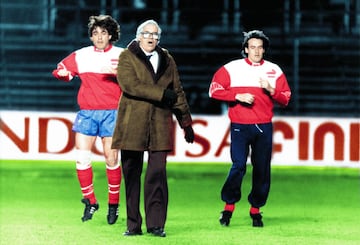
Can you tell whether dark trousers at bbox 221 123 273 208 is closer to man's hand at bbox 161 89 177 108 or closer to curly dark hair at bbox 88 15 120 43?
man's hand at bbox 161 89 177 108

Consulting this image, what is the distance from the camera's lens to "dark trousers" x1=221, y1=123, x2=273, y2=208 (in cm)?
903

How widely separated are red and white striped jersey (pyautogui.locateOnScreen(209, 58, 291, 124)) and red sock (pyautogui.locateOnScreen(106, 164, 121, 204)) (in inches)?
41.6

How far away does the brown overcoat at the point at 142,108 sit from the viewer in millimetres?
8203

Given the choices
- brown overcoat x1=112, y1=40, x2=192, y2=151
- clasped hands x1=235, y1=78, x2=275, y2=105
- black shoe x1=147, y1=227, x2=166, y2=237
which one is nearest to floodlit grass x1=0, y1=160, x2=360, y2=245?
→ black shoe x1=147, y1=227, x2=166, y2=237

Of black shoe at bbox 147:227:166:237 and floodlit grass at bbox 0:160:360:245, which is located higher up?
black shoe at bbox 147:227:166:237

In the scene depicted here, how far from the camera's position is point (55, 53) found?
62.4 feet

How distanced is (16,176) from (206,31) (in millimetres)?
6229

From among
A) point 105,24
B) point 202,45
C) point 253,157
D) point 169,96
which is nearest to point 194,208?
point 253,157

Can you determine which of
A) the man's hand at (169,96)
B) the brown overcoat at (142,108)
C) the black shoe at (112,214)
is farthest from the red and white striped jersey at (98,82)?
the man's hand at (169,96)

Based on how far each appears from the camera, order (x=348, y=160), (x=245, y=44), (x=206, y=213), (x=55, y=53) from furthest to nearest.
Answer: (x=55, y=53) → (x=348, y=160) → (x=206, y=213) → (x=245, y=44)

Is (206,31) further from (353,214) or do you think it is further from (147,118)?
(147,118)

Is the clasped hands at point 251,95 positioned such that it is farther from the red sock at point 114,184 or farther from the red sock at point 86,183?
the red sock at point 86,183

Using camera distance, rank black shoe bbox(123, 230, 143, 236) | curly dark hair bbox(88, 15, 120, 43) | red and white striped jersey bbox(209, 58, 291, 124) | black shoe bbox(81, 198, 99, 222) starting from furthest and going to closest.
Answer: black shoe bbox(81, 198, 99, 222), curly dark hair bbox(88, 15, 120, 43), red and white striped jersey bbox(209, 58, 291, 124), black shoe bbox(123, 230, 143, 236)

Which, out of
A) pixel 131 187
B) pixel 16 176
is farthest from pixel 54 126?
pixel 131 187
